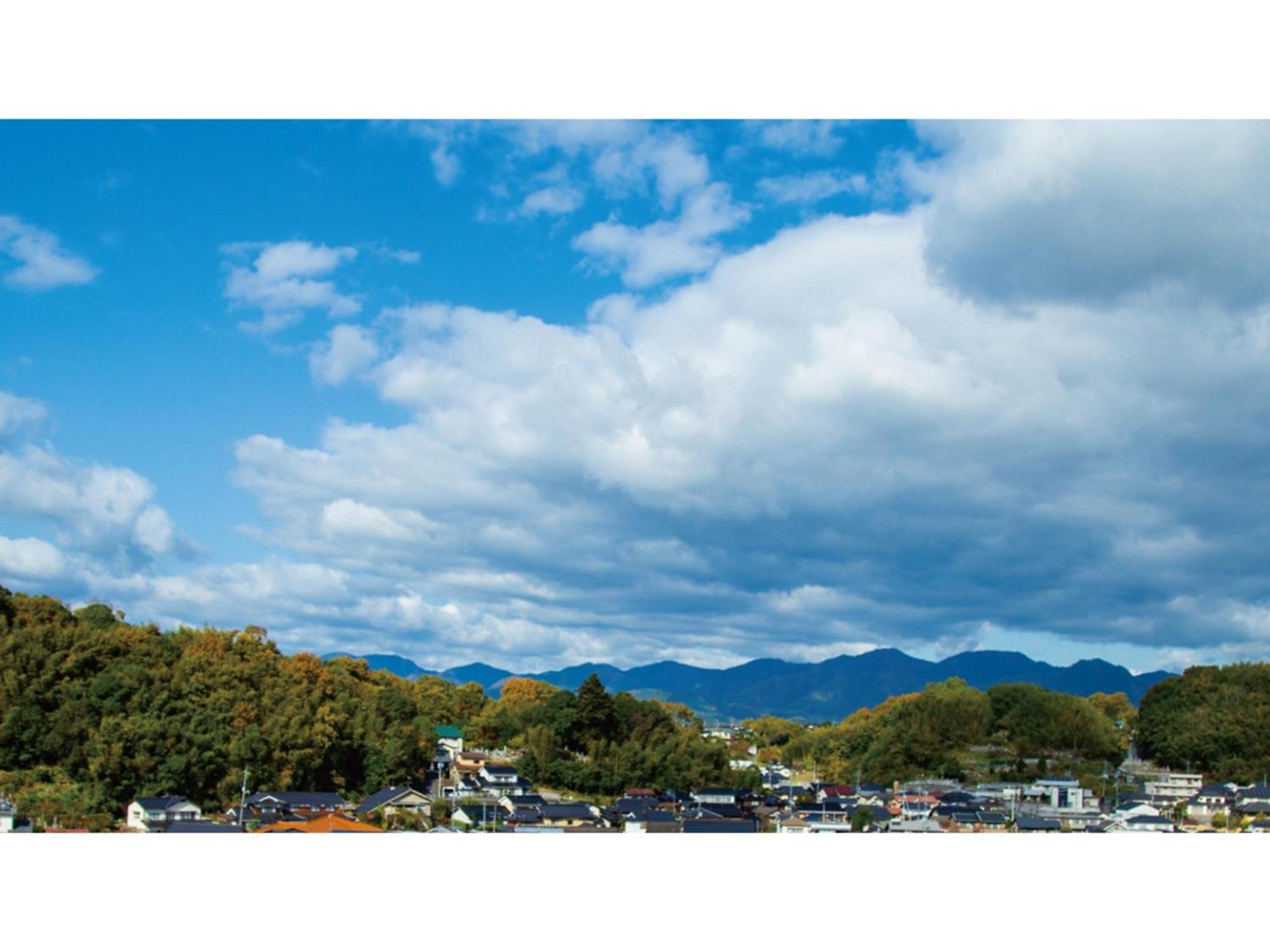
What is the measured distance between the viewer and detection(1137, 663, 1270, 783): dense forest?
415 inches

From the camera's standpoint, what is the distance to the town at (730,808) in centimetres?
746

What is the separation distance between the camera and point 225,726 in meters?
7.95

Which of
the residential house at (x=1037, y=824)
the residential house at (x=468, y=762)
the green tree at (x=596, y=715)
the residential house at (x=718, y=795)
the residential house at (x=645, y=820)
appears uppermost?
the green tree at (x=596, y=715)

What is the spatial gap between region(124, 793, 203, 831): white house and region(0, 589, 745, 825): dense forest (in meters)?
0.15

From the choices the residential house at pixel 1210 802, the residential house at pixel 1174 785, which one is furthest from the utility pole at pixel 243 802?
the residential house at pixel 1174 785

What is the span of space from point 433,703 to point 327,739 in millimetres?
2903

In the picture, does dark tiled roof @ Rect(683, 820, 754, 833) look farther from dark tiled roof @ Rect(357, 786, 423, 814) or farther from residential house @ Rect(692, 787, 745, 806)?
dark tiled roof @ Rect(357, 786, 423, 814)

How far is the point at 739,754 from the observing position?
1180cm

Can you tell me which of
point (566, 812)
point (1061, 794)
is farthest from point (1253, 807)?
point (566, 812)

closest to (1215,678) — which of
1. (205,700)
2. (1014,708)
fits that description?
(1014,708)

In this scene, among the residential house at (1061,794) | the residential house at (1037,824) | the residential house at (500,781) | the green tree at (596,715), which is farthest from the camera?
the green tree at (596,715)

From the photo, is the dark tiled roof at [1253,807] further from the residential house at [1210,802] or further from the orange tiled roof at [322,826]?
the orange tiled roof at [322,826]

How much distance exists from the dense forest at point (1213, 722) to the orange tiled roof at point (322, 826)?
817 cm

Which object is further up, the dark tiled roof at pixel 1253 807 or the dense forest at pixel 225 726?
the dense forest at pixel 225 726
